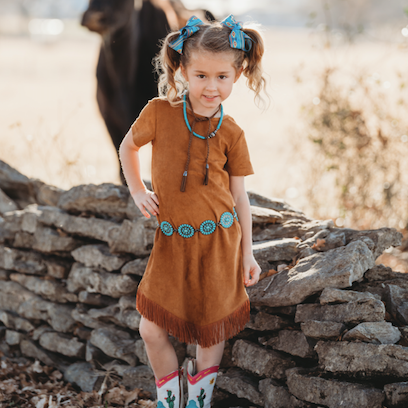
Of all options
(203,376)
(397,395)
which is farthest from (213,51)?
(397,395)

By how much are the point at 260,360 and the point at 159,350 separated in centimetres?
50

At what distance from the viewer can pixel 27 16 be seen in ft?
190

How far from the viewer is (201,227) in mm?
2016

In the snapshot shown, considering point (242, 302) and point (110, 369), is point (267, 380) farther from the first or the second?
point (110, 369)

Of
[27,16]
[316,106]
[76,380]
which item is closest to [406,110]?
[316,106]

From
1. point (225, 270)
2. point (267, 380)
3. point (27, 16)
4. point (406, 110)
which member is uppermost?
point (27, 16)

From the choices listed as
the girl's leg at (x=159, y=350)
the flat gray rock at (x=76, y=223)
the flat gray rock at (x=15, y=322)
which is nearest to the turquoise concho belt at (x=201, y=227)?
the girl's leg at (x=159, y=350)

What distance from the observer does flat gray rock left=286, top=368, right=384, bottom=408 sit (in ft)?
6.27

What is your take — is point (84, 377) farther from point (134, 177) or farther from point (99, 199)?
point (134, 177)

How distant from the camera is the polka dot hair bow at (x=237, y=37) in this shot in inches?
75.5

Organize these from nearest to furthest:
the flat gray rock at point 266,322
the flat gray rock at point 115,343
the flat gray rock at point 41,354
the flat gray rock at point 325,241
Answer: the flat gray rock at point 266,322, the flat gray rock at point 325,241, the flat gray rock at point 115,343, the flat gray rock at point 41,354

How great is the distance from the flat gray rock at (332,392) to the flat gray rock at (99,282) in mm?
1137

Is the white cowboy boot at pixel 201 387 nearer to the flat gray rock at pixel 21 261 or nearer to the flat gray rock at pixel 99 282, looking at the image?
the flat gray rock at pixel 99 282

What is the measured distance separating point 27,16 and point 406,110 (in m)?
61.8
